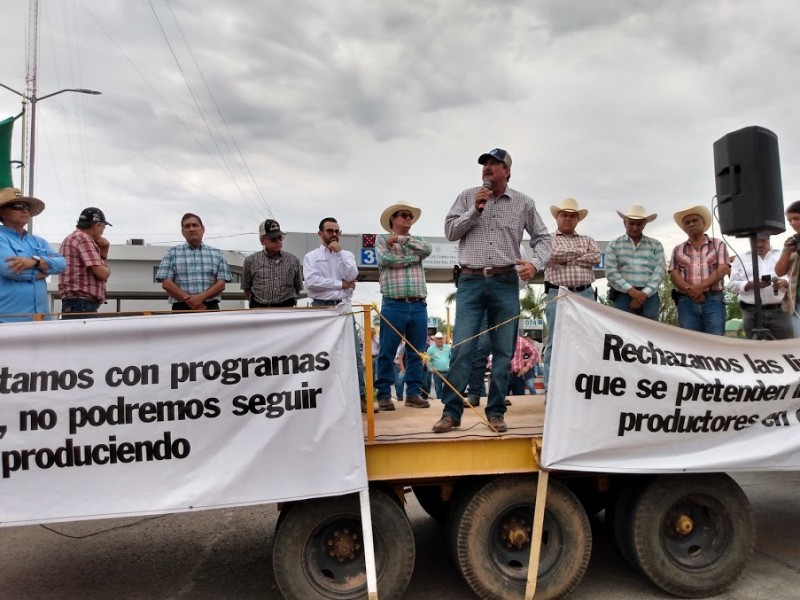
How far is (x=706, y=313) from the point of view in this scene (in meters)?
5.61

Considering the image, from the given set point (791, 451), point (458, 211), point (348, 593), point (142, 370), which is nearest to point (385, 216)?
point (458, 211)

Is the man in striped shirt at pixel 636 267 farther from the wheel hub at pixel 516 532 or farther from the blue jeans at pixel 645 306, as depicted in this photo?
the wheel hub at pixel 516 532

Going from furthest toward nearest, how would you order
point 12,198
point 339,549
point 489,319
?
1. point 12,198
2. point 489,319
3. point 339,549

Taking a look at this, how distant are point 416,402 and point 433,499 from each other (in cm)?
105

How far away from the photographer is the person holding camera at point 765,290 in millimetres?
5695

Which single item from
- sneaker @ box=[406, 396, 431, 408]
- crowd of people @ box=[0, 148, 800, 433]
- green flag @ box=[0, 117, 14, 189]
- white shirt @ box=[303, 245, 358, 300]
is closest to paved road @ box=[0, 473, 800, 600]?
sneaker @ box=[406, 396, 431, 408]

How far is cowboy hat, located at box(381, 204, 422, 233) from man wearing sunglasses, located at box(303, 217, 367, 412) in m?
0.47

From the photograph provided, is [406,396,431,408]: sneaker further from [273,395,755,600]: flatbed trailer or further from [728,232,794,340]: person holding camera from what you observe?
[728,232,794,340]: person holding camera

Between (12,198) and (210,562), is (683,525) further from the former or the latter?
(12,198)

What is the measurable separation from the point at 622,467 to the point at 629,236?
2.87m

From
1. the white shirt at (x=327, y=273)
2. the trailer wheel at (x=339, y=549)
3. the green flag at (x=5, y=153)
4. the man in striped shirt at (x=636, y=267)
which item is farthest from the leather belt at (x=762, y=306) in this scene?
the green flag at (x=5, y=153)

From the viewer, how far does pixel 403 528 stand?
3518 millimetres

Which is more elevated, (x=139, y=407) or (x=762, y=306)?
(x=762, y=306)

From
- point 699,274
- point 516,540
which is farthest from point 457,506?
point 699,274
